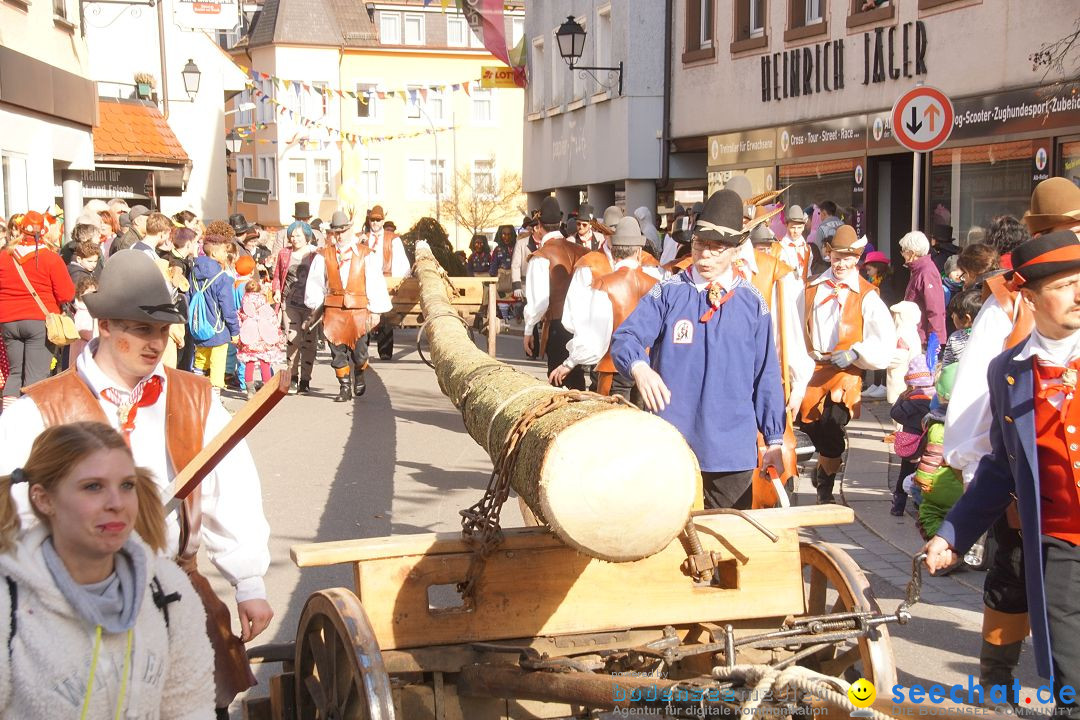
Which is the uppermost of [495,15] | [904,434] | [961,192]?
[495,15]

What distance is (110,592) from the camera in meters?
2.82

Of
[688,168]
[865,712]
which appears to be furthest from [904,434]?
[688,168]

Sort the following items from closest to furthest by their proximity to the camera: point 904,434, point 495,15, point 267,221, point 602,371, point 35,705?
point 35,705 → point 904,434 → point 602,371 → point 495,15 → point 267,221

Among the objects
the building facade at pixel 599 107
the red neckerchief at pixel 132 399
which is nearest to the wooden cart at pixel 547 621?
the red neckerchief at pixel 132 399

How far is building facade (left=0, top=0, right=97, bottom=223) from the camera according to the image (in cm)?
1884

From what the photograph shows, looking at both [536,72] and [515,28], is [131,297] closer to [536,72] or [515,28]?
[536,72]

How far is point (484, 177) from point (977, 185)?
42508mm

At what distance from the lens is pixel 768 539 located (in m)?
4.36

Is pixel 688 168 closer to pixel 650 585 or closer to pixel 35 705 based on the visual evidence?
pixel 650 585

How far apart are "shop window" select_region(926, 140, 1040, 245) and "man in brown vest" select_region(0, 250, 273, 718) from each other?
41.2 ft

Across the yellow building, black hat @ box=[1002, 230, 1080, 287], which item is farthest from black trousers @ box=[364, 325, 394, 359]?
the yellow building

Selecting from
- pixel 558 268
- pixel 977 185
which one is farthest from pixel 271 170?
pixel 558 268

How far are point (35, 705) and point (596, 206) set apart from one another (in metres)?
26.8

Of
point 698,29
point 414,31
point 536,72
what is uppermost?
point 414,31
